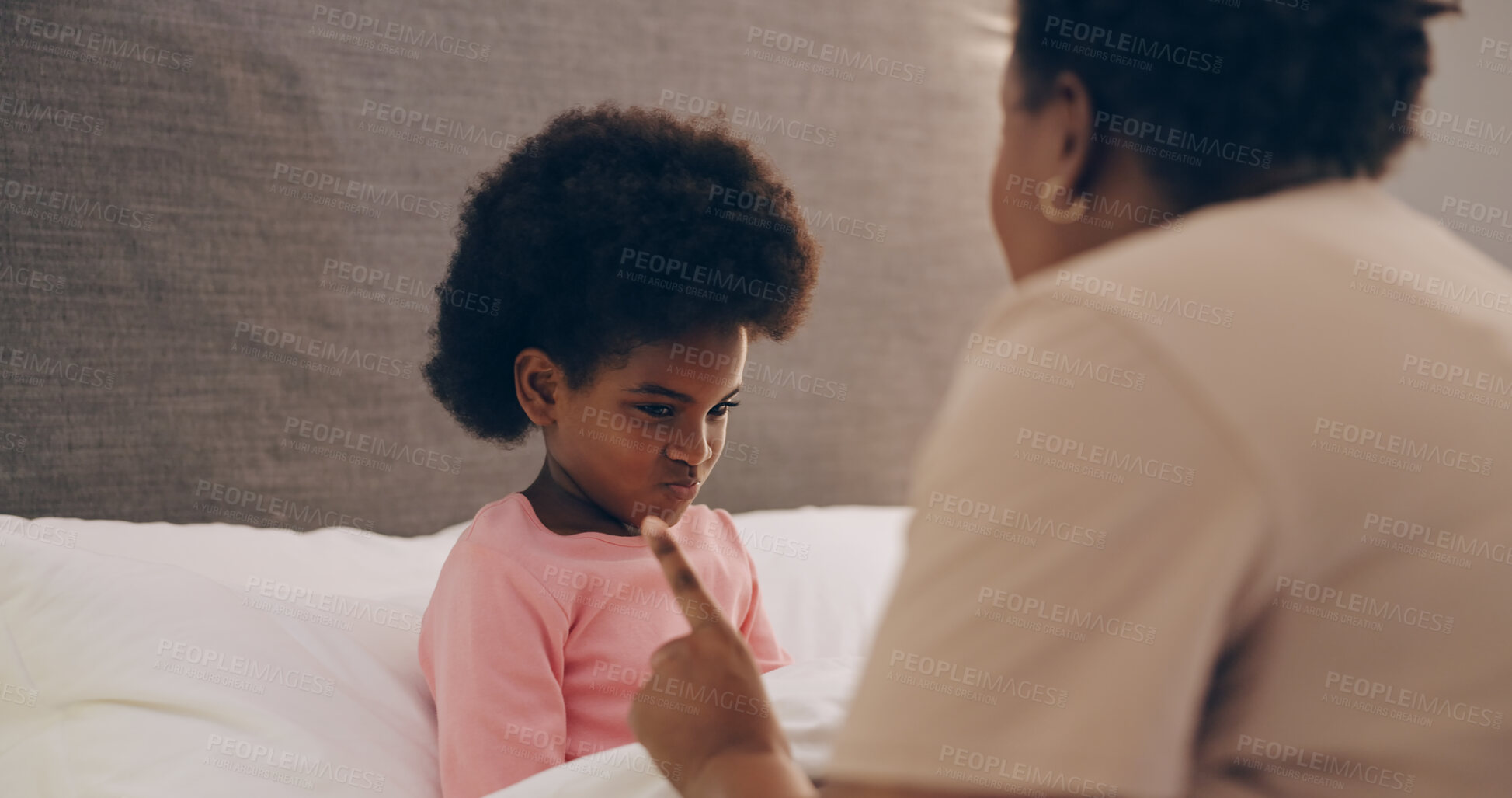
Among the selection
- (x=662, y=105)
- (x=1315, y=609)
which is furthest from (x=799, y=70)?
(x=1315, y=609)

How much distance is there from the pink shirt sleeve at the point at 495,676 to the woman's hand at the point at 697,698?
0.25 m

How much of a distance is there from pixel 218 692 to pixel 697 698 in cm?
51

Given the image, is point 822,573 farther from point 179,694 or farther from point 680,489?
point 179,694

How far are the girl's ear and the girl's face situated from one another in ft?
0.04

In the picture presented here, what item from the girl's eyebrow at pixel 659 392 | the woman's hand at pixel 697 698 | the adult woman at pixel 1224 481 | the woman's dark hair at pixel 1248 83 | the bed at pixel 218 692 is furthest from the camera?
the girl's eyebrow at pixel 659 392

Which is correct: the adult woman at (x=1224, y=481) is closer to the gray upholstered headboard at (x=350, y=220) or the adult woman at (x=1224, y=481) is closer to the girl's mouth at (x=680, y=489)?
the girl's mouth at (x=680, y=489)

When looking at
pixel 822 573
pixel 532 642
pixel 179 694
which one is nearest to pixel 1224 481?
pixel 532 642

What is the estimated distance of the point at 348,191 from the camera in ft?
5.22

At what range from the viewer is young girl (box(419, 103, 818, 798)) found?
0.96m

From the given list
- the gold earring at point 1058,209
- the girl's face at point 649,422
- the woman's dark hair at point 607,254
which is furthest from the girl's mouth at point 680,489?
the gold earring at point 1058,209

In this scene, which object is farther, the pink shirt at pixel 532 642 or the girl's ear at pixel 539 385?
the girl's ear at pixel 539 385

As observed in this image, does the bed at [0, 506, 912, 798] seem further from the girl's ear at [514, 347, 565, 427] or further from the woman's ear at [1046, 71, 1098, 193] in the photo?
the woman's ear at [1046, 71, 1098, 193]

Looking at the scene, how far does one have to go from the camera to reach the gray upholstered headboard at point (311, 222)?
4.64ft

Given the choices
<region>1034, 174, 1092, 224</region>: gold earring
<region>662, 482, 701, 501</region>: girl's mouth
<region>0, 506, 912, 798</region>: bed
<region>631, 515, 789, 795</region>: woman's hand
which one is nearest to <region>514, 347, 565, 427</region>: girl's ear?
<region>662, 482, 701, 501</region>: girl's mouth
